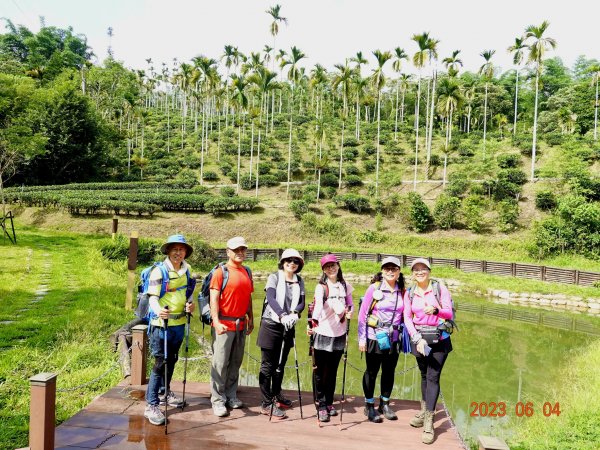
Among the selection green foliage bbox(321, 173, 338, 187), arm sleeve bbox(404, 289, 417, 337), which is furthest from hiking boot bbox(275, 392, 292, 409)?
green foliage bbox(321, 173, 338, 187)

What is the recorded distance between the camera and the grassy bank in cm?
529

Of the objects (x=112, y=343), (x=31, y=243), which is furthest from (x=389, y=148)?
(x=112, y=343)

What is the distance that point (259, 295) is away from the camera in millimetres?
16750

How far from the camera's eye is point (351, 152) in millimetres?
40719

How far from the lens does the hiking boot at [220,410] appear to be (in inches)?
175

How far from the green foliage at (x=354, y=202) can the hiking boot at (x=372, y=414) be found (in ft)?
87.1

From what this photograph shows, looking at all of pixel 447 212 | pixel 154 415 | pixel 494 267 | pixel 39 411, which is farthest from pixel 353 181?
pixel 39 411

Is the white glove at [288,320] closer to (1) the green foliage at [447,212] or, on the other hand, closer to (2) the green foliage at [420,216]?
(2) the green foliage at [420,216]

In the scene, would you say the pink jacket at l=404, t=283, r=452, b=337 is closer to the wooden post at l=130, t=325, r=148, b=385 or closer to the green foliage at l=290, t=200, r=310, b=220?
the wooden post at l=130, t=325, r=148, b=385

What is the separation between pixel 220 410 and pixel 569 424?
4.90 meters

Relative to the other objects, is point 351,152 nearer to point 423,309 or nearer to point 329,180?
point 329,180

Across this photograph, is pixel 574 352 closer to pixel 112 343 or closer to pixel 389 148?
pixel 112 343
